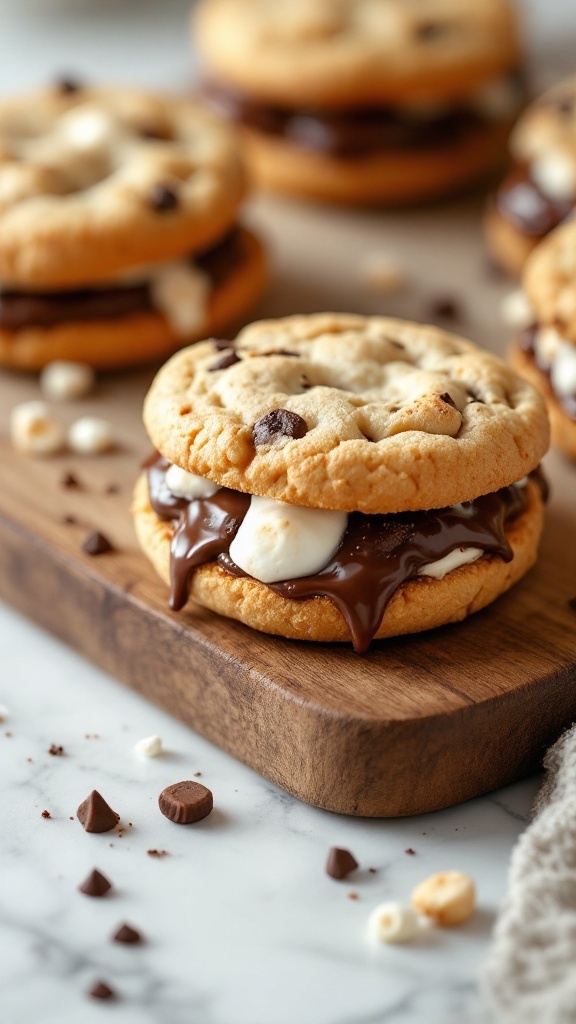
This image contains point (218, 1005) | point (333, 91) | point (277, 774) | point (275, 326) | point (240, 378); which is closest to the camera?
point (218, 1005)

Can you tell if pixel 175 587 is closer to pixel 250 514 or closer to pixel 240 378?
pixel 250 514

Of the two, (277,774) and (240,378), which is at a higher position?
(240,378)

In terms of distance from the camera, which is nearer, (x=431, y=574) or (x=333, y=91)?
(x=431, y=574)

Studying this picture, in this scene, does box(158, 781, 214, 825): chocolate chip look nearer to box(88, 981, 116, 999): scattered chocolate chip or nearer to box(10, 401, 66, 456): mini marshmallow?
box(88, 981, 116, 999): scattered chocolate chip

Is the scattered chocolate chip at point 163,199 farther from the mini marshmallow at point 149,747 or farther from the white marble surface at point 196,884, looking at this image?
the mini marshmallow at point 149,747

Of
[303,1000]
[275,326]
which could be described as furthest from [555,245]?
[303,1000]

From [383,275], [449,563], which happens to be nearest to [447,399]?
[449,563]

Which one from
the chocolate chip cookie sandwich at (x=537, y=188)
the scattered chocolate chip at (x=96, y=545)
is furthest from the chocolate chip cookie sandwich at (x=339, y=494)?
the chocolate chip cookie sandwich at (x=537, y=188)

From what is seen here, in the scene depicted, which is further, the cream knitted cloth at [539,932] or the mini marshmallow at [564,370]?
the mini marshmallow at [564,370]
